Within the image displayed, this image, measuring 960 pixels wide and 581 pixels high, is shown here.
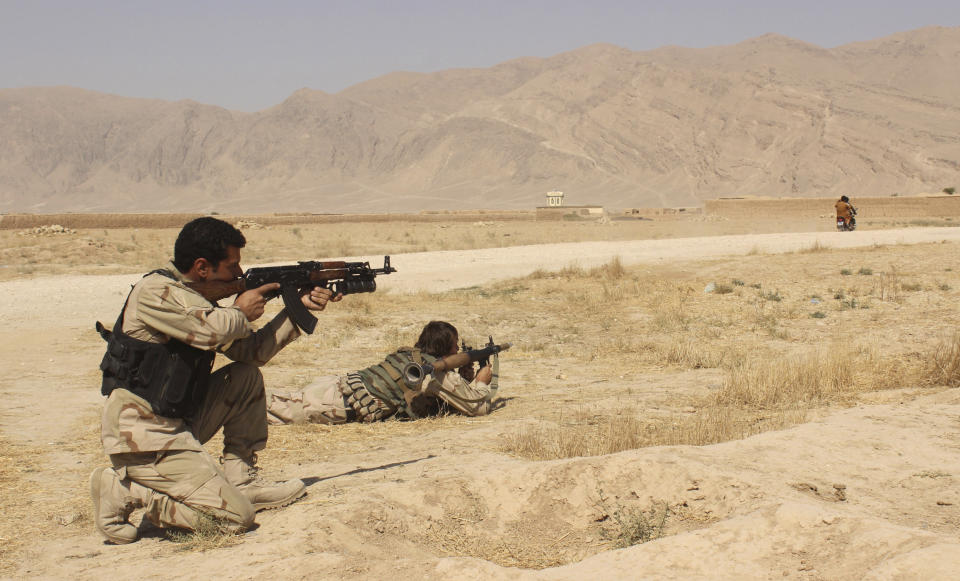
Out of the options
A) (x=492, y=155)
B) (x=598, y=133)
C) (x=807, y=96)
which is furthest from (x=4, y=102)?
(x=807, y=96)

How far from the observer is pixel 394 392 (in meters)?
6.84

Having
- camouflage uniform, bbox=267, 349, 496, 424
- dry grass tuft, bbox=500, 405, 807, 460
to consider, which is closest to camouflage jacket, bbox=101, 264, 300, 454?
dry grass tuft, bbox=500, 405, 807, 460

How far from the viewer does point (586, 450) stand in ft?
17.9

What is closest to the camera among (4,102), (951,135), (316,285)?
(316,285)

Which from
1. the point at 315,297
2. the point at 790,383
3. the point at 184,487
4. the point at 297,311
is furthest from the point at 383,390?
the point at 790,383

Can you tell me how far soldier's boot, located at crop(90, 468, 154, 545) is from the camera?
4.14 m

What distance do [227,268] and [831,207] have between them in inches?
1715

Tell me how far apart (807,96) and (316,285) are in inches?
4316

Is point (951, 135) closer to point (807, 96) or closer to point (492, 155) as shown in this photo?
point (807, 96)

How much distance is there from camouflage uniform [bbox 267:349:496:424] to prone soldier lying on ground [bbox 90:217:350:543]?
2.37m

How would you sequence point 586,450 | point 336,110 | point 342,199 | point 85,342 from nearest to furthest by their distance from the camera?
point 586,450
point 85,342
point 342,199
point 336,110

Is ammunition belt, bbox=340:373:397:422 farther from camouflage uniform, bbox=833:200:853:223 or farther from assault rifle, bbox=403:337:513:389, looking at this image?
camouflage uniform, bbox=833:200:853:223

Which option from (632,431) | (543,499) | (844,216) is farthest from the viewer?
(844,216)

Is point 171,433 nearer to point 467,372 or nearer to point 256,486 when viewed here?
point 256,486
